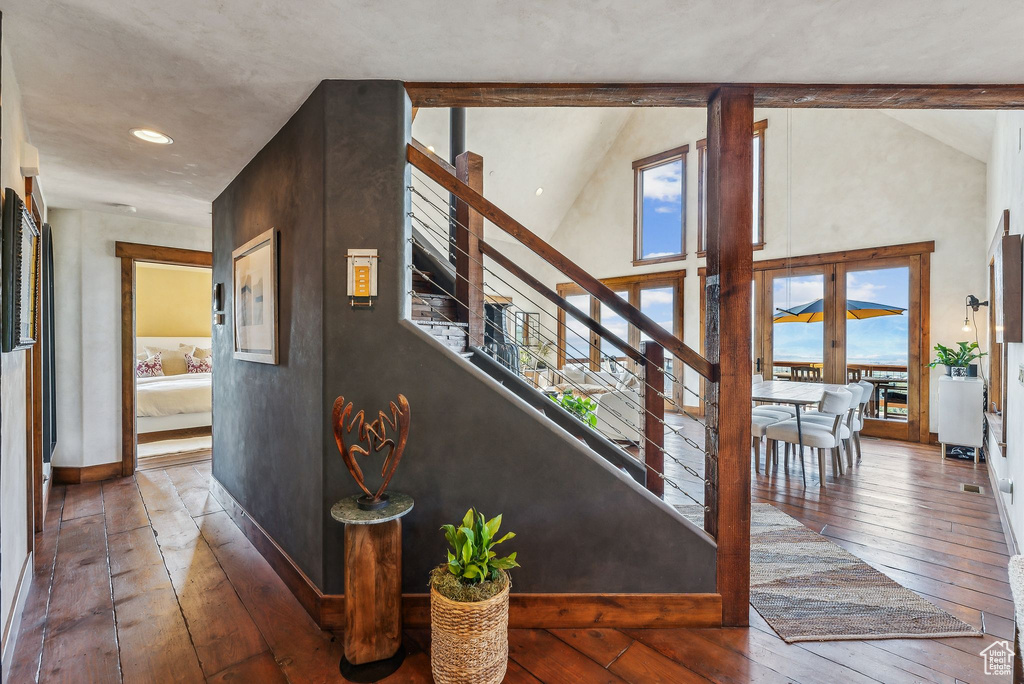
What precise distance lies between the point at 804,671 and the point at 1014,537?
191 centimetres

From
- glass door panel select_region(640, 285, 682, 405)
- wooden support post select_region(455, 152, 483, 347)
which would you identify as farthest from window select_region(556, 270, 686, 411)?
wooden support post select_region(455, 152, 483, 347)

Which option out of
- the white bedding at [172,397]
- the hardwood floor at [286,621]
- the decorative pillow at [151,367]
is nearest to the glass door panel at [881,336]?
the hardwood floor at [286,621]

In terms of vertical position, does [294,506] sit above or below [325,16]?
below

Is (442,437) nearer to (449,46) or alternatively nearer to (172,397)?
(449,46)

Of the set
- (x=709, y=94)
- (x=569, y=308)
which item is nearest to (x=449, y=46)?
(x=709, y=94)

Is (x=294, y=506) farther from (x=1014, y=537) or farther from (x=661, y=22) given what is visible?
(x=1014, y=537)

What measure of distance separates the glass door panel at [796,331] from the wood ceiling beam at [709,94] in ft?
14.6

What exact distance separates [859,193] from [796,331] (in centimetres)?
191

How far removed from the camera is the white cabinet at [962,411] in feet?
14.3

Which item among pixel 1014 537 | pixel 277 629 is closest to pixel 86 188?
pixel 277 629

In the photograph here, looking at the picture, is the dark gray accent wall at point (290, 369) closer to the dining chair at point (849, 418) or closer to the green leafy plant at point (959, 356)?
the dining chair at point (849, 418)

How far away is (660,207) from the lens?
27.0 feet

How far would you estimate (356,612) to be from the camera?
1728 mm

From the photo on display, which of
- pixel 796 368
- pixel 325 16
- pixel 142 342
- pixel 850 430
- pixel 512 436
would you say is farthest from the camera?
pixel 142 342
